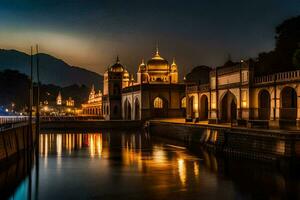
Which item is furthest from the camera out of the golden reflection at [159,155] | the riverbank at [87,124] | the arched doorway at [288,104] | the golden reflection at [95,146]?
the riverbank at [87,124]

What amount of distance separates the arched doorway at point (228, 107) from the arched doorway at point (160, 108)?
20.3 meters

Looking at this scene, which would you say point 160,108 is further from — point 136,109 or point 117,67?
point 117,67

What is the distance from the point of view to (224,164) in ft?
107

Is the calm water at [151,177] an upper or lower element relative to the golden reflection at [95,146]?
lower

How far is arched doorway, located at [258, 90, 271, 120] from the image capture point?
43656mm

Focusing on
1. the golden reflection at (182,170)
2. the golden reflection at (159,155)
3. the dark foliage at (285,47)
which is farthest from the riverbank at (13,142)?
the dark foliage at (285,47)

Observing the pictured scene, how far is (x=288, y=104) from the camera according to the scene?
1620 inches

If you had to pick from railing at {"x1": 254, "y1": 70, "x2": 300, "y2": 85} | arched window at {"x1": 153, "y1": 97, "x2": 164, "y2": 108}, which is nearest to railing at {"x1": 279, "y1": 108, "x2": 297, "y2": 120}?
railing at {"x1": 254, "y1": 70, "x2": 300, "y2": 85}

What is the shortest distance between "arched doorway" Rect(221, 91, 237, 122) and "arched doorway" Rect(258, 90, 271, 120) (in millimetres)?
5148

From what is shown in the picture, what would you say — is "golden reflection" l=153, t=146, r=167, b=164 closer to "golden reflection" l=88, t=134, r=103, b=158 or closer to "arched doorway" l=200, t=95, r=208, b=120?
"golden reflection" l=88, t=134, r=103, b=158

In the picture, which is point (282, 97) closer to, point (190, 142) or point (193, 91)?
point (190, 142)

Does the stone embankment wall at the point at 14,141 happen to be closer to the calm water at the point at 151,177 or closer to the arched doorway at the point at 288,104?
the calm water at the point at 151,177

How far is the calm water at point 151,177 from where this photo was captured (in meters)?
24.0

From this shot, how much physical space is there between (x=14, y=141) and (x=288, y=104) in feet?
71.1
